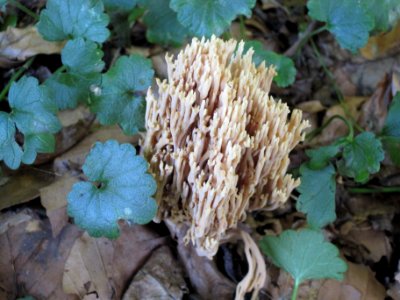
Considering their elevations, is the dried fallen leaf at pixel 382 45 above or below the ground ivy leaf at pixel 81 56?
below

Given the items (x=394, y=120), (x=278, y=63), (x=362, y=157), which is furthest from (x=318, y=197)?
(x=278, y=63)

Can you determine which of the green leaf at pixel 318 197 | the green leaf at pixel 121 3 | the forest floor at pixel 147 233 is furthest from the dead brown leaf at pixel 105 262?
the green leaf at pixel 121 3

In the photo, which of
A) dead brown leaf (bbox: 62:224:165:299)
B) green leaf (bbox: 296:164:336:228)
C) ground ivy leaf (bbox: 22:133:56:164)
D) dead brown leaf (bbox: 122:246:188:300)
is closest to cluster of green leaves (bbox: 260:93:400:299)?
green leaf (bbox: 296:164:336:228)

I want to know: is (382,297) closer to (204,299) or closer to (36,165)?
(204,299)

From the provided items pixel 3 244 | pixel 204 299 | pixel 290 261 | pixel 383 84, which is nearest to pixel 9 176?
pixel 3 244

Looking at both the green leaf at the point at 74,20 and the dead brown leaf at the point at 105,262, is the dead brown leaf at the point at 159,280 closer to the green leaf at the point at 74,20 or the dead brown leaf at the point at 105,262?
the dead brown leaf at the point at 105,262

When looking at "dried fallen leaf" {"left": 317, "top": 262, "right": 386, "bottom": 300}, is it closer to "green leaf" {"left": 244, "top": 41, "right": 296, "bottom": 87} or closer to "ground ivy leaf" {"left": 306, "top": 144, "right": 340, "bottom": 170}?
"ground ivy leaf" {"left": 306, "top": 144, "right": 340, "bottom": 170}
